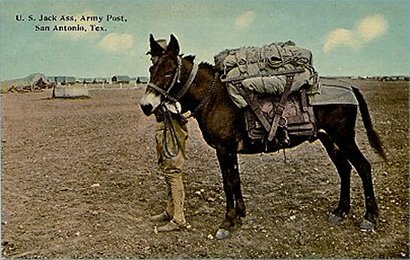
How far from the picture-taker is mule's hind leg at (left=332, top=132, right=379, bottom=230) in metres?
1.51

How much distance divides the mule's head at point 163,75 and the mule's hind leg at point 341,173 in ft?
1.49

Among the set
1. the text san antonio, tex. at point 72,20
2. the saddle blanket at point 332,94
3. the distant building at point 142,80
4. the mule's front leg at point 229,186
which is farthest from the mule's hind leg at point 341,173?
the text san antonio, tex. at point 72,20

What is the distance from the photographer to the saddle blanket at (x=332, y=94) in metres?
1.47

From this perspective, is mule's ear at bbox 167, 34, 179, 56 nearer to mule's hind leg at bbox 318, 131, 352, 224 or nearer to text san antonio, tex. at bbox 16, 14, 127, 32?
text san antonio, tex. at bbox 16, 14, 127, 32

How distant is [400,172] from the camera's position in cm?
163

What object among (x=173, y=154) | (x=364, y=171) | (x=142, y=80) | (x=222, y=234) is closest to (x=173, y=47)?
(x=142, y=80)

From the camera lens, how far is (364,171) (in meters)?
1.52

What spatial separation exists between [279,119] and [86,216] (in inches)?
23.6

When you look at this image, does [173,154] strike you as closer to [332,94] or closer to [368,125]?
[332,94]

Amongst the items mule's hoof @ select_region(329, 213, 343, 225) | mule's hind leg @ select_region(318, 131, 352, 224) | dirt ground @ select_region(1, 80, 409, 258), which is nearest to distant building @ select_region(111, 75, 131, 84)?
dirt ground @ select_region(1, 80, 409, 258)

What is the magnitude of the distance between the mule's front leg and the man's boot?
111 millimetres

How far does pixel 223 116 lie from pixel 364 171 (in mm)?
414

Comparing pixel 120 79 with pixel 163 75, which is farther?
pixel 120 79

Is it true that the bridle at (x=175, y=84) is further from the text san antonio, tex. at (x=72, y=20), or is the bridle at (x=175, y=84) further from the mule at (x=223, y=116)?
the text san antonio, tex. at (x=72, y=20)
